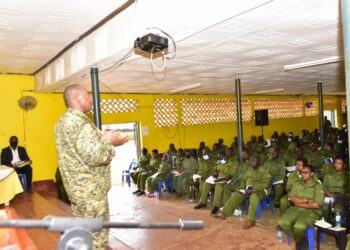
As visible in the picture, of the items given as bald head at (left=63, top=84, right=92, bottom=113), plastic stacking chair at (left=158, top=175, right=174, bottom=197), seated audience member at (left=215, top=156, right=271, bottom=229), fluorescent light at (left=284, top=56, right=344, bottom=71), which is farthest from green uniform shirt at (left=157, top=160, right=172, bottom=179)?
bald head at (left=63, top=84, right=92, bottom=113)

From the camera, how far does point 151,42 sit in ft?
9.39

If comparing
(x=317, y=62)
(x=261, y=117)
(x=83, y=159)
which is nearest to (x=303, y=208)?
(x=317, y=62)

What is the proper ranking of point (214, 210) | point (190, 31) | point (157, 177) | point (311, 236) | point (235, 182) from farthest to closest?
point (157, 177), point (235, 182), point (214, 210), point (311, 236), point (190, 31)

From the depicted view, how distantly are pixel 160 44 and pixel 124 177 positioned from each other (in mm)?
7036

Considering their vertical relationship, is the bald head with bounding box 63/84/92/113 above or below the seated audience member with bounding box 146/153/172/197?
above

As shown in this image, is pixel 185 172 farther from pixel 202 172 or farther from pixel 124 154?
pixel 124 154

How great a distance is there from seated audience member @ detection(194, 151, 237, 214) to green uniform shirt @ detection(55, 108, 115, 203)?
12.5ft

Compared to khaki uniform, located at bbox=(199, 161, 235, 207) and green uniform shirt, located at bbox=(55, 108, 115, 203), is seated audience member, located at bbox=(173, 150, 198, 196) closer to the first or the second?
khaki uniform, located at bbox=(199, 161, 235, 207)

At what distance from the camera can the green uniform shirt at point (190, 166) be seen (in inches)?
288

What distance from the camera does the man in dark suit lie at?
22.6ft

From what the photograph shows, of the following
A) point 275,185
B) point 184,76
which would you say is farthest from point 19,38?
point 275,185

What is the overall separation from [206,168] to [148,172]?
5.67ft

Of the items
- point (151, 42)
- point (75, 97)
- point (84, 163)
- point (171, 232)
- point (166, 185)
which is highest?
point (151, 42)

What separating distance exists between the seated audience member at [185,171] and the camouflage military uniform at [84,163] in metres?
4.99
